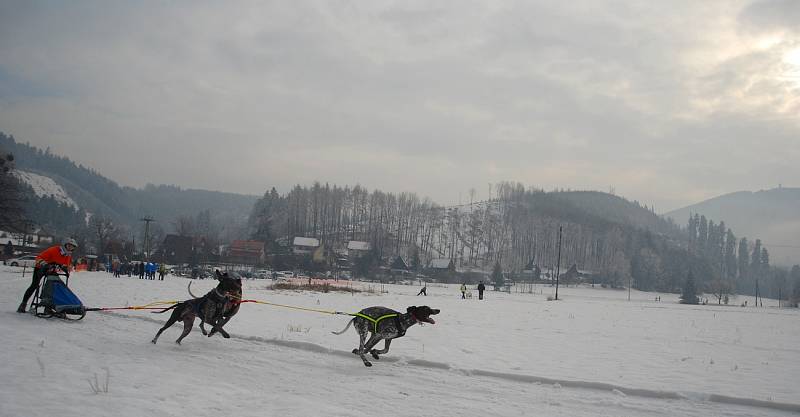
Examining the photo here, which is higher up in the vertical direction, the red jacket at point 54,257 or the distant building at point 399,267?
the red jacket at point 54,257

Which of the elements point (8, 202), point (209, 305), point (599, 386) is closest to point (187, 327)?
point (209, 305)

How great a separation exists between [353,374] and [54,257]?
337 inches

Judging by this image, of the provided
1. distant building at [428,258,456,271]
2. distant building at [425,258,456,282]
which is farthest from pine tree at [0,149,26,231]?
distant building at [428,258,456,271]

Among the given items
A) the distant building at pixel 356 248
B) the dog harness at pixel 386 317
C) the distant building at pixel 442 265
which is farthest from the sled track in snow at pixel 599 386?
the distant building at pixel 356 248

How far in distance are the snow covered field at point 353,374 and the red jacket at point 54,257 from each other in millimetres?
1377

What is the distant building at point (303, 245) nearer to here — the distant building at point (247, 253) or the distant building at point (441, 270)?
the distant building at point (247, 253)

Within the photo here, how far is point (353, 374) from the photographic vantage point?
8984 millimetres

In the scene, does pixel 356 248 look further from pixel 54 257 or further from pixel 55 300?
pixel 55 300

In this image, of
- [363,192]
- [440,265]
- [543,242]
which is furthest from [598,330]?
[543,242]

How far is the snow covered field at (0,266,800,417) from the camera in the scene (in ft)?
21.4

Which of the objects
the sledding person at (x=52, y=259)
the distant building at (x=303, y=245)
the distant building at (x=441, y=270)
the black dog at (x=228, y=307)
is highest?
the distant building at (x=303, y=245)

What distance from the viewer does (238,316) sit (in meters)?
16.3

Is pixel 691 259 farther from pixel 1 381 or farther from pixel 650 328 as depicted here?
pixel 1 381

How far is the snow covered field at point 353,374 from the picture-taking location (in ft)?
21.4
